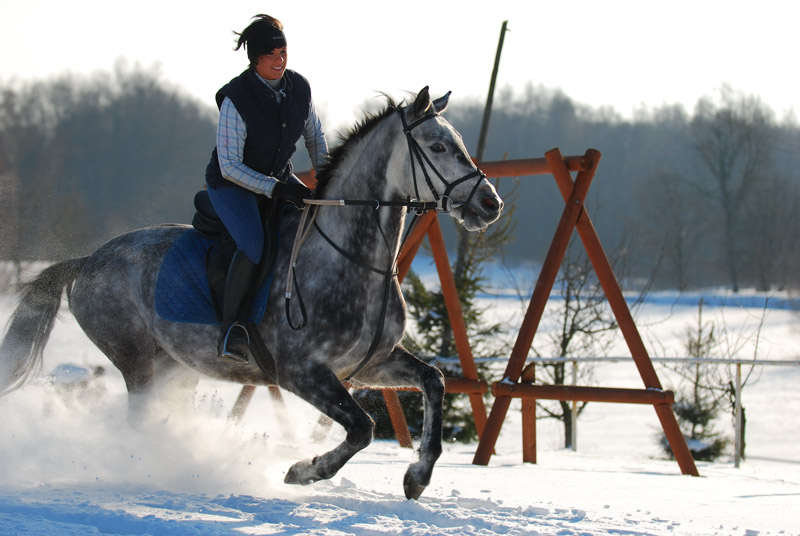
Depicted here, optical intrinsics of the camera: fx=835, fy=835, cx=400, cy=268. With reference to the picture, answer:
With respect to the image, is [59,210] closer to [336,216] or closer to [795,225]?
[336,216]

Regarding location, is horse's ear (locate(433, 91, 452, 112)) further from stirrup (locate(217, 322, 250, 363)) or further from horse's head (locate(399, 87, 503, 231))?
stirrup (locate(217, 322, 250, 363))

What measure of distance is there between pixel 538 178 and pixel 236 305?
76755 mm

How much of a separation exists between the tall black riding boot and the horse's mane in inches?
24.0

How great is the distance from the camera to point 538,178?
79.6 m

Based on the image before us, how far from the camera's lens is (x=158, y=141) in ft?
86.1

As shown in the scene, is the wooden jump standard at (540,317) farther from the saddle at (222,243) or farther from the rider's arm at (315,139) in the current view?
the saddle at (222,243)

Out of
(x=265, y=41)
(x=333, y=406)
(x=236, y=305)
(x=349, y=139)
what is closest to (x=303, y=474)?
(x=333, y=406)

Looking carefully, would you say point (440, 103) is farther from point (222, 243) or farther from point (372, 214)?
point (222, 243)

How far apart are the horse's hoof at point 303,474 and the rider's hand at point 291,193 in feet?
4.75

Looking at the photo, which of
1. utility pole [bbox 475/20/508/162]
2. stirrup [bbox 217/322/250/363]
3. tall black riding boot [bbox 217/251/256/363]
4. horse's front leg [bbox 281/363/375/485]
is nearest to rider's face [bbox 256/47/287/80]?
tall black riding boot [bbox 217/251/256/363]

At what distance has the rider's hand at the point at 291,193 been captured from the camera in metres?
4.66

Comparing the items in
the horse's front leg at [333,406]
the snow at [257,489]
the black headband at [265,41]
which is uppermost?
the black headband at [265,41]

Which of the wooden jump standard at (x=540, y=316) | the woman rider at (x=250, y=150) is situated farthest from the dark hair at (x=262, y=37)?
the wooden jump standard at (x=540, y=316)

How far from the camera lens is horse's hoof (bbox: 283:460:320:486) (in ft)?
15.1
